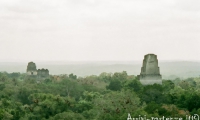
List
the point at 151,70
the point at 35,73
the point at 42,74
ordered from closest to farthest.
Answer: the point at 151,70 → the point at 42,74 → the point at 35,73

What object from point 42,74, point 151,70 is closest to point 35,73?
point 42,74

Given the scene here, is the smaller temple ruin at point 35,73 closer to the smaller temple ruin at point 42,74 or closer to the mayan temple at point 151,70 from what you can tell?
the smaller temple ruin at point 42,74

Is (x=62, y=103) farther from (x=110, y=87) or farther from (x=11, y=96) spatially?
(x=110, y=87)

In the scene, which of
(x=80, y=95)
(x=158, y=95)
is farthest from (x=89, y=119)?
(x=80, y=95)

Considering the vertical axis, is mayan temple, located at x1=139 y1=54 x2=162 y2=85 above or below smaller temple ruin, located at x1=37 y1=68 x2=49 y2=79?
above

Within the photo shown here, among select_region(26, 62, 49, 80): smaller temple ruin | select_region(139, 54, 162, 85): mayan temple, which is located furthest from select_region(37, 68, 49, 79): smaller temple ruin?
A: select_region(139, 54, 162, 85): mayan temple

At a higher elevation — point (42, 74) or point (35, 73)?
point (35, 73)

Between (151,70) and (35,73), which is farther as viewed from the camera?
(35,73)

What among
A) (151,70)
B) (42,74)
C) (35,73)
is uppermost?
(151,70)

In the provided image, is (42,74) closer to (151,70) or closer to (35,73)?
(35,73)

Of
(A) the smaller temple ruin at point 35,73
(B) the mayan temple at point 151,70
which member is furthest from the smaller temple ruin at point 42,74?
(B) the mayan temple at point 151,70

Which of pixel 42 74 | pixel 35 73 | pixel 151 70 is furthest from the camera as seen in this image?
pixel 35 73

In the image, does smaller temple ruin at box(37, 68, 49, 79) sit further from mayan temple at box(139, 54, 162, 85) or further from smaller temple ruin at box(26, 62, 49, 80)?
mayan temple at box(139, 54, 162, 85)

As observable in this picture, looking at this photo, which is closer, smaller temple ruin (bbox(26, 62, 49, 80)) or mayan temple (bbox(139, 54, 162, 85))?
mayan temple (bbox(139, 54, 162, 85))
